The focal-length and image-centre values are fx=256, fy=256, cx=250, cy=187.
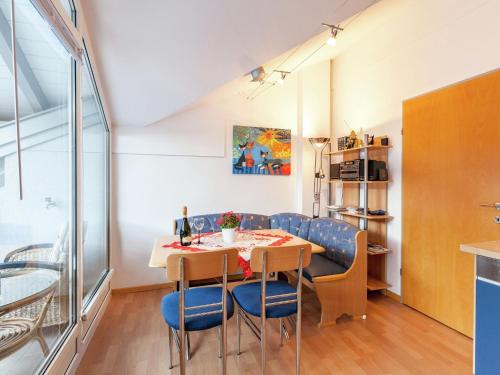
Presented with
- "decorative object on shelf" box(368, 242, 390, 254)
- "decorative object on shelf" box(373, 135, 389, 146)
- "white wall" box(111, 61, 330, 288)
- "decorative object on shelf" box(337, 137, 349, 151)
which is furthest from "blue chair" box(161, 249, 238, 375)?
"decorative object on shelf" box(337, 137, 349, 151)

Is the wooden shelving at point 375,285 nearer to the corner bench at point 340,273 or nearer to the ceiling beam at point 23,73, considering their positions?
the corner bench at point 340,273

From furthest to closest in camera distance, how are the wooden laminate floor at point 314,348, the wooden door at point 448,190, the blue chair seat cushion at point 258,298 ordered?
the wooden door at point 448,190 → the wooden laminate floor at point 314,348 → the blue chair seat cushion at point 258,298

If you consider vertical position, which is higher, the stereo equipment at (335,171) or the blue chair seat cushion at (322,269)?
the stereo equipment at (335,171)

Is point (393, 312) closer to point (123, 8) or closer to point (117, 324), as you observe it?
point (117, 324)

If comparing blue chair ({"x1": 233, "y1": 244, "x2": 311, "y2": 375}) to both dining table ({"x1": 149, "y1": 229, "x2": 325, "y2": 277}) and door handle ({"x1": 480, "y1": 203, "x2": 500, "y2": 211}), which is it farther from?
door handle ({"x1": 480, "y1": 203, "x2": 500, "y2": 211})

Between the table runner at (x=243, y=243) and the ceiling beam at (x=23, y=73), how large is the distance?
4.21 ft

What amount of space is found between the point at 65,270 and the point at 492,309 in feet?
9.12

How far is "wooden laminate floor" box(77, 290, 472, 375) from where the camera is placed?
6.22ft

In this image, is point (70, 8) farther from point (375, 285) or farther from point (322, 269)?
point (375, 285)

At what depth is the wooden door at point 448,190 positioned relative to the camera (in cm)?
215

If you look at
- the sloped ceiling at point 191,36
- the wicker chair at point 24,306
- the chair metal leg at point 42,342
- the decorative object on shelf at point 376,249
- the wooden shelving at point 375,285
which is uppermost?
the sloped ceiling at point 191,36

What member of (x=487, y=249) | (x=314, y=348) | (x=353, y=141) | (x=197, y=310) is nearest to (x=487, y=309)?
(x=487, y=249)

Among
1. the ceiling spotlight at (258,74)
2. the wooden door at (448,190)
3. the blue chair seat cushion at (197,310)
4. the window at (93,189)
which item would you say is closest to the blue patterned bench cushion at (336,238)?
the wooden door at (448,190)

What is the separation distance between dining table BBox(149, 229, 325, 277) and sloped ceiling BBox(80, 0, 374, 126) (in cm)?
146
